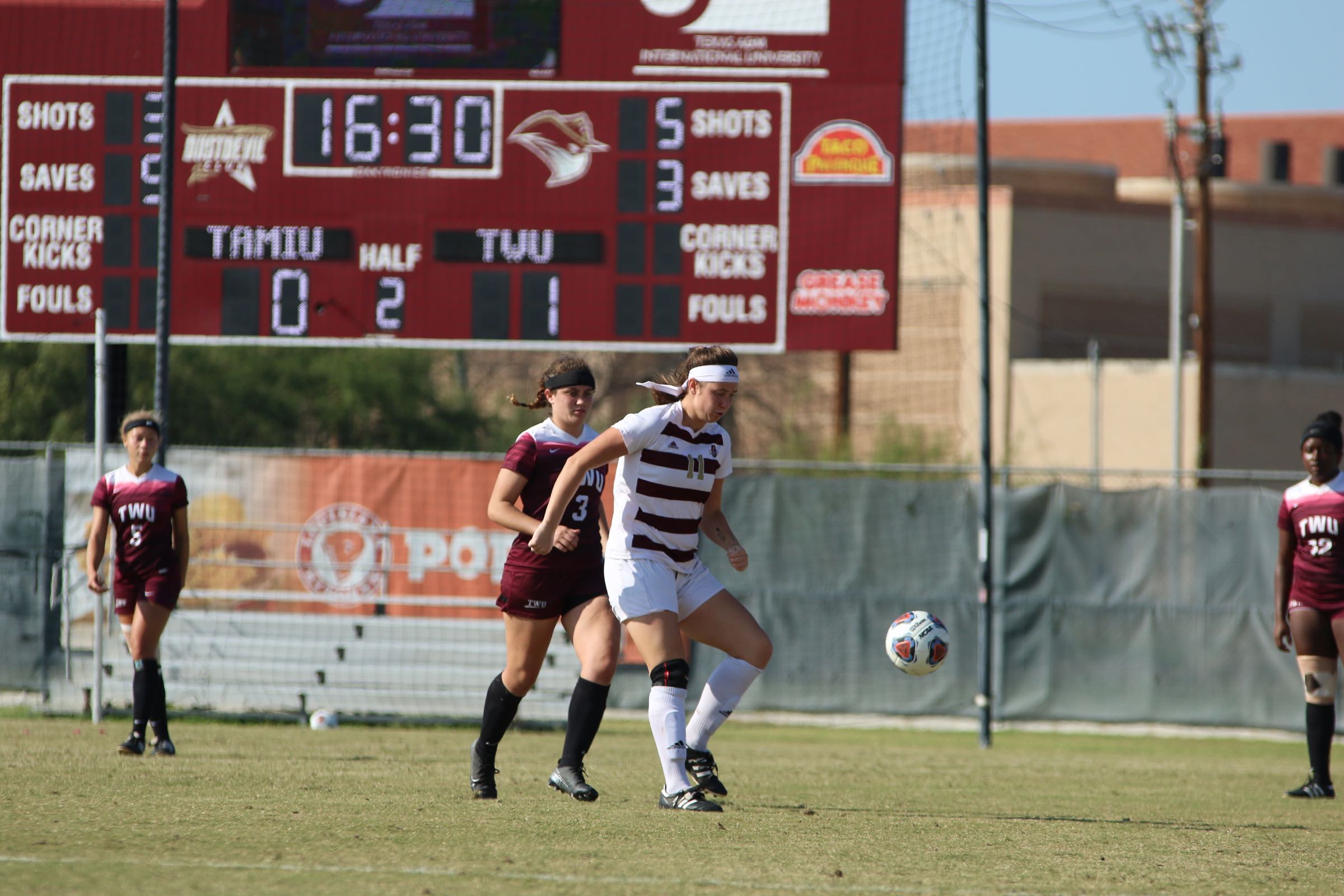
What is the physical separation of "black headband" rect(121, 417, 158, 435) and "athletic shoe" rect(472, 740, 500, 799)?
3413mm

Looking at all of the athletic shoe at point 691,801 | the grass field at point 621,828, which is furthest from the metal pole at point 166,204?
the athletic shoe at point 691,801

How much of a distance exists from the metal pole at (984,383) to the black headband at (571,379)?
6976mm

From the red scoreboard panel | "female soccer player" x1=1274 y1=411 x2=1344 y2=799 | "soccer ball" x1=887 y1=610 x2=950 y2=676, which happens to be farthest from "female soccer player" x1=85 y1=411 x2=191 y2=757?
"female soccer player" x1=1274 y1=411 x2=1344 y2=799

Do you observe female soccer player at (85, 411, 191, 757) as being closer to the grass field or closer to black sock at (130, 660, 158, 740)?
black sock at (130, 660, 158, 740)

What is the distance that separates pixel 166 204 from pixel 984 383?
275 inches

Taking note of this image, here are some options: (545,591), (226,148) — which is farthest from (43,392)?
(545,591)

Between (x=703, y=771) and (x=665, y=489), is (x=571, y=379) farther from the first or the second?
(x=703, y=771)

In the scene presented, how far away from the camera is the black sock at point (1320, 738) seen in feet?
30.9

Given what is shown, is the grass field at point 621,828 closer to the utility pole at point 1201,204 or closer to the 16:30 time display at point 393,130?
the 16:30 time display at point 393,130

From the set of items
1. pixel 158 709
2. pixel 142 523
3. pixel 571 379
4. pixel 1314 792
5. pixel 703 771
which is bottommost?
pixel 1314 792

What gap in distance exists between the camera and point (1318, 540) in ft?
30.8

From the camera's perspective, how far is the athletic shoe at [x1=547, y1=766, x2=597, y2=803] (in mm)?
7379

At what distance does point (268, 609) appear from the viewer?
14.6 metres

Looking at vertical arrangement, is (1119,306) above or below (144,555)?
above
